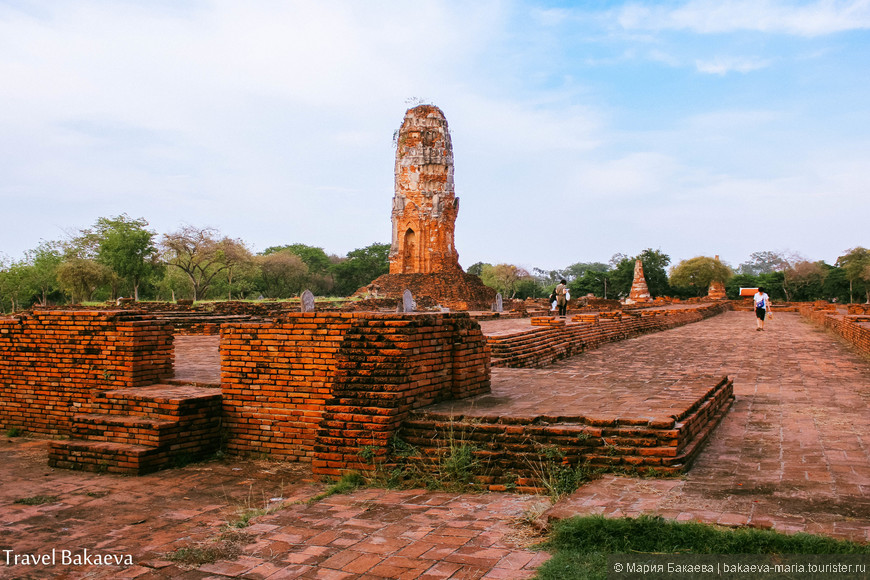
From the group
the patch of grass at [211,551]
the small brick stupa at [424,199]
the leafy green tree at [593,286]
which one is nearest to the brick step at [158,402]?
the patch of grass at [211,551]

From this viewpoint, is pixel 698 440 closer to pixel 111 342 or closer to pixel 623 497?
pixel 623 497

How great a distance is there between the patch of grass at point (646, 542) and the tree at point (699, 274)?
54.5 meters

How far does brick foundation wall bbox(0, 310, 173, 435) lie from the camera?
20.4ft

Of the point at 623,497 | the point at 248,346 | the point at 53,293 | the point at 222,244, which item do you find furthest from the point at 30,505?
the point at 53,293

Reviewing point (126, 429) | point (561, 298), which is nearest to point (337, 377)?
point (126, 429)

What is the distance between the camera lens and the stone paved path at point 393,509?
2900mm

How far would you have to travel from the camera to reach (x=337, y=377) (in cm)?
458

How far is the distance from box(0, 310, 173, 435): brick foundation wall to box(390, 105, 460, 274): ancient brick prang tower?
25060mm

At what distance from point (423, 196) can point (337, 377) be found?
28.0m

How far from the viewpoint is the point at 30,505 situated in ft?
13.8

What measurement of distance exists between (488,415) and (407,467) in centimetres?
63

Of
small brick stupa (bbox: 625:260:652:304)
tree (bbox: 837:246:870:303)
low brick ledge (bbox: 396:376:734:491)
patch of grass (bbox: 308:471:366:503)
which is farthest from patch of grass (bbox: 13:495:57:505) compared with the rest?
tree (bbox: 837:246:870:303)

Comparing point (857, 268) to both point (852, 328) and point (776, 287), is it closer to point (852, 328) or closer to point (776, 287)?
point (776, 287)

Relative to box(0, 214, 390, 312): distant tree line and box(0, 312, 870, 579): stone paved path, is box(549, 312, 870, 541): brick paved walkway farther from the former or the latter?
box(0, 214, 390, 312): distant tree line
